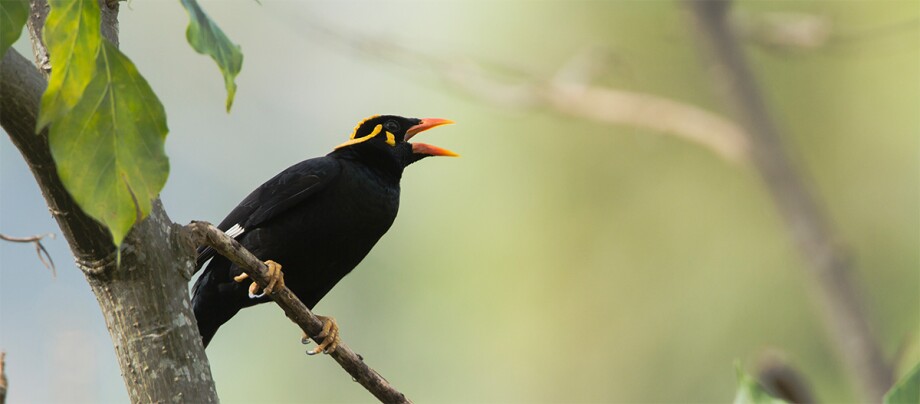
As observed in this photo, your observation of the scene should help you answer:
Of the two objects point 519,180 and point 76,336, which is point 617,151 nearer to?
point 519,180

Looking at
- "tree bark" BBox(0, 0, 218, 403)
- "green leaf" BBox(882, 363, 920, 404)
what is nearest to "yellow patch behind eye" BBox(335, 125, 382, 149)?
"tree bark" BBox(0, 0, 218, 403)

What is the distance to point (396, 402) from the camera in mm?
2799

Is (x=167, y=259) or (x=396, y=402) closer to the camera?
(x=167, y=259)

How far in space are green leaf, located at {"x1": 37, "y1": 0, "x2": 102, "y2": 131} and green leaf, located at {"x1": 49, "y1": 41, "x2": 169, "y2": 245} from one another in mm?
30

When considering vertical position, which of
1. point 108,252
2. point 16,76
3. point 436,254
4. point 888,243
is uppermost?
point 888,243

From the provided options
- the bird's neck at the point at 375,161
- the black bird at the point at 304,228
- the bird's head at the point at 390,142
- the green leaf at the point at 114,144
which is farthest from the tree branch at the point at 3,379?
the bird's head at the point at 390,142

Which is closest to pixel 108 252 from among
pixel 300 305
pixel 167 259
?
pixel 167 259

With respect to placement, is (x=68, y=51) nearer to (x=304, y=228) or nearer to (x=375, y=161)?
(x=304, y=228)

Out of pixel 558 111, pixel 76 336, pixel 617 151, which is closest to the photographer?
pixel 76 336

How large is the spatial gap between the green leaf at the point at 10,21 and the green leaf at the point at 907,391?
1.50 metres

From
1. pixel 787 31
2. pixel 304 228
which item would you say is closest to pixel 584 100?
pixel 787 31

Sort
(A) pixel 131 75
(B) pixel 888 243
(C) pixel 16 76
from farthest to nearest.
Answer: (B) pixel 888 243 < (C) pixel 16 76 < (A) pixel 131 75

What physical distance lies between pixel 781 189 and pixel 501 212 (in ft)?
13.7

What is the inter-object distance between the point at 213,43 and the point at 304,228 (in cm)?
205
